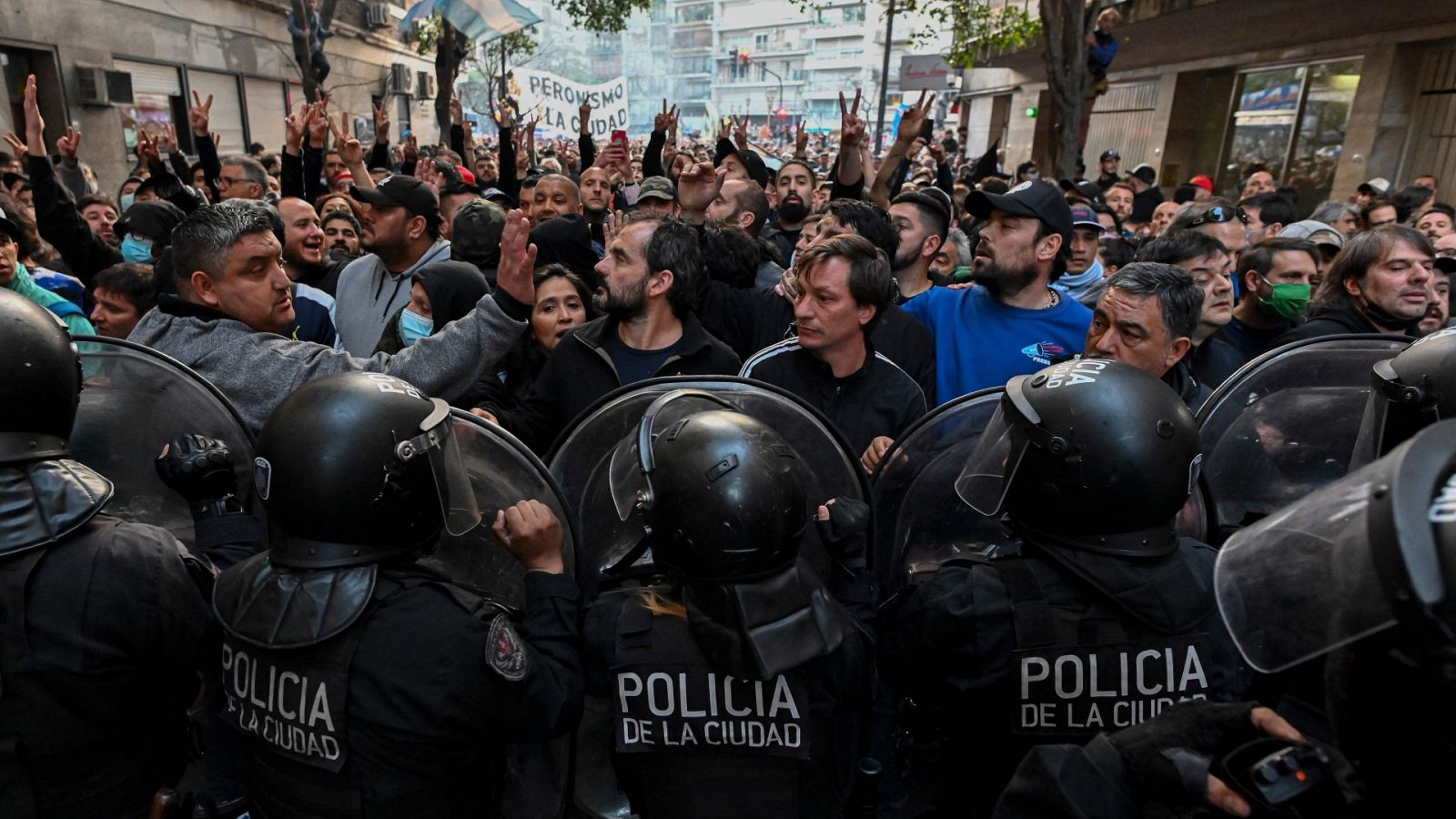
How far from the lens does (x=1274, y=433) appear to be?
8.13ft

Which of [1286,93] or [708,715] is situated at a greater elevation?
[1286,93]

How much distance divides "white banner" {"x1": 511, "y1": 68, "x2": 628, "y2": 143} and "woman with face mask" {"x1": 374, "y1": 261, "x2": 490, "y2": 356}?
1406 cm

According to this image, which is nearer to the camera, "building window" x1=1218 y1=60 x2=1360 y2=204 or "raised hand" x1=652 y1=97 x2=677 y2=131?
"raised hand" x1=652 y1=97 x2=677 y2=131

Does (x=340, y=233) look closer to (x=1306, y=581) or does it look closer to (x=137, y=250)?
(x=137, y=250)

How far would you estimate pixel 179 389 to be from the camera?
88.2 inches

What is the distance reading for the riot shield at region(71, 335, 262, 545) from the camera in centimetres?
223

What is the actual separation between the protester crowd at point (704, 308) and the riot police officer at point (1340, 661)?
6.5 inches

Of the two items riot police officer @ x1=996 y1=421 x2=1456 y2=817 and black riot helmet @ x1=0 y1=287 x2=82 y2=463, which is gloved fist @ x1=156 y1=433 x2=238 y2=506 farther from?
riot police officer @ x1=996 y1=421 x2=1456 y2=817

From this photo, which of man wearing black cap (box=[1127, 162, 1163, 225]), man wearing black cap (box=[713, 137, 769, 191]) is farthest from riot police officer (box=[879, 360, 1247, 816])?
man wearing black cap (box=[1127, 162, 1163, 225])

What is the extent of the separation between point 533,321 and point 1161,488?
2.67m

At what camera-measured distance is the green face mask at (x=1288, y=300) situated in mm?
3555

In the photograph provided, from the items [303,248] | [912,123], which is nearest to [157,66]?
[303,248]

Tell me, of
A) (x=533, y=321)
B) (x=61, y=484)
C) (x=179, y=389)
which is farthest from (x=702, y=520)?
(x=533, y=321)

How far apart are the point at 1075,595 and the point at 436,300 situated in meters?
2.70
